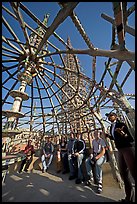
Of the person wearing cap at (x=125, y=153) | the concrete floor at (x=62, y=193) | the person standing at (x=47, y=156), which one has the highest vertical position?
the person wearing cap at (x=125, y=153)

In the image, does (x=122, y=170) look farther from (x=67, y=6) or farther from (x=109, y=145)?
(x=67, y=6)

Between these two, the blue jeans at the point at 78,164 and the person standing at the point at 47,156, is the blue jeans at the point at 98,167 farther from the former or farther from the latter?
the person standing at the point at 47,156

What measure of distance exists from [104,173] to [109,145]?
942 millimetres

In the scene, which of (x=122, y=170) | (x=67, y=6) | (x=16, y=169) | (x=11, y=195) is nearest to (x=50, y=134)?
(x=16, y=169)

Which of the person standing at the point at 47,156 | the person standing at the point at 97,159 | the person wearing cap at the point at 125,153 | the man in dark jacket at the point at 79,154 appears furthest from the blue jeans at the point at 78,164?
the person wearing cap at the point at 125,153

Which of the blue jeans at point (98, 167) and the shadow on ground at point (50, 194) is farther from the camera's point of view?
the blue jeans at point (98, 167)

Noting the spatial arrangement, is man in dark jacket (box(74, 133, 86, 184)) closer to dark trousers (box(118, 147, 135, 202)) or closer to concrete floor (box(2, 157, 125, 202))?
concrete floor (box(2, 157, 125, 202))

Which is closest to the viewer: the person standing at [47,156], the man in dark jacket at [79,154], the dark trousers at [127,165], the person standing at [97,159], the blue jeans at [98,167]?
the dark trousers at [127,165]

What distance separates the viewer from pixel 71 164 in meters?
4.60

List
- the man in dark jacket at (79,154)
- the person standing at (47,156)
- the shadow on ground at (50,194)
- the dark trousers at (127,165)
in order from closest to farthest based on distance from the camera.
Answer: the dark trousers at (127,165), the shadow on ground at (50,194), the man in dark jacket at (79,154), the person standing at (47,156)

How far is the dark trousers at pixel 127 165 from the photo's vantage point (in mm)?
2275

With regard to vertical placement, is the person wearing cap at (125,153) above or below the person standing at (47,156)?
above

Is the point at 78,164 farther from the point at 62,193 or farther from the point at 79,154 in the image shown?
the point at 62,193

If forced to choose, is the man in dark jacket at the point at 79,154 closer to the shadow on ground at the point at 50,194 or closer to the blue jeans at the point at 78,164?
the blue jeans at the point at 78,164
